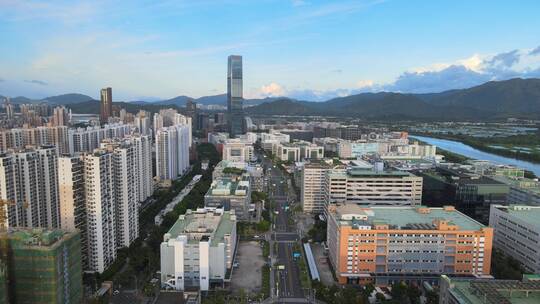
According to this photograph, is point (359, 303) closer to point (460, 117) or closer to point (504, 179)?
point (504, 179)

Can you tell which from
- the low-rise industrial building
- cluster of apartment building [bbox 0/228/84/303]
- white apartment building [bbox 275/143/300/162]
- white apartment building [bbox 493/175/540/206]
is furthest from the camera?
white apartment building [bbox 275/143/300/162]

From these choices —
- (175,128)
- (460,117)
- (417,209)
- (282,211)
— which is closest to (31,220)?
(282,211)

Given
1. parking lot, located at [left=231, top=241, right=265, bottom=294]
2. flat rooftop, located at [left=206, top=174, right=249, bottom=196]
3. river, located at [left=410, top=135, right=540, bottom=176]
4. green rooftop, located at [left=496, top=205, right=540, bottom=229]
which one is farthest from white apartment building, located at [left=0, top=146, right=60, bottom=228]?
river, located at [left=410, top=135, right=540, bottom=176]

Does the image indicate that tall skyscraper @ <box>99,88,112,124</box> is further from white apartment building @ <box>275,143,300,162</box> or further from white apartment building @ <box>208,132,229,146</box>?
Result: white apartment building @ <box>275,143,300,162</box>

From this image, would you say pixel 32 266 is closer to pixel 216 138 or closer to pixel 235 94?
pixel 216 138

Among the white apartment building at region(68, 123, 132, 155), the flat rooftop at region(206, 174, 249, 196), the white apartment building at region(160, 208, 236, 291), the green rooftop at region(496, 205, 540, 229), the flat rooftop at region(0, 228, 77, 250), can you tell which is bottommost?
the white apartment building at region(160, 208, 236, 291)
